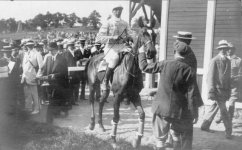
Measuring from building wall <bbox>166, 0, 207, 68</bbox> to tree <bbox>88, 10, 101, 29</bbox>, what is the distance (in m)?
3.15

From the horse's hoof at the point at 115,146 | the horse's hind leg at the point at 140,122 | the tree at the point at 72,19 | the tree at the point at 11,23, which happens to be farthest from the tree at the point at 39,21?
the horse's hoof at the point at 115,146

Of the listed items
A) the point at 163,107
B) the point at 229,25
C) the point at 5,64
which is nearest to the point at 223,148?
the point at 163,107

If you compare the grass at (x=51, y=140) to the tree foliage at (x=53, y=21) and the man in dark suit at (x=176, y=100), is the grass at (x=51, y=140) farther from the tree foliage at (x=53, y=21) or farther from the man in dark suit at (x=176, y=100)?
the tree foliage at (x=53, y=21)

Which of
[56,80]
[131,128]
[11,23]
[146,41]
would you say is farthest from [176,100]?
[11,23]

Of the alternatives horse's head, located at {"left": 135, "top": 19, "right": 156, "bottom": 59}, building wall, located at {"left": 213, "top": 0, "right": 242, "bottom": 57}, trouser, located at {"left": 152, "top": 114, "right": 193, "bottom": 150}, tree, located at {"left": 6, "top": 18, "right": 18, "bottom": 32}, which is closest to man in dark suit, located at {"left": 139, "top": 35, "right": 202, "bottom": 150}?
trouser, located at {"left": 152, "top": 114, "right": 193, "bottom": 150}

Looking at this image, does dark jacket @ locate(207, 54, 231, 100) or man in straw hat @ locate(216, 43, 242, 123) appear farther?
man in straw hat @ locate(216, 43, 242, 123)

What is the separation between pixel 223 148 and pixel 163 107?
2.01 metres

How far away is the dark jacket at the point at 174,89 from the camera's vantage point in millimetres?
3818

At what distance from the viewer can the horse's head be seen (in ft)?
15.1

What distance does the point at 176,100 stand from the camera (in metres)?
3.94

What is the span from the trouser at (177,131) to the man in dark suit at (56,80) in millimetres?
3034

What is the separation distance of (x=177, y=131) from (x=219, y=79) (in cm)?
236

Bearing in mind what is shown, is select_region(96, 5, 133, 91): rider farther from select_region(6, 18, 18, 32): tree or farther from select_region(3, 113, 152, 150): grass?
select_region(6, 18, 18, 32): tree

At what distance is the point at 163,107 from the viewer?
3.97m
